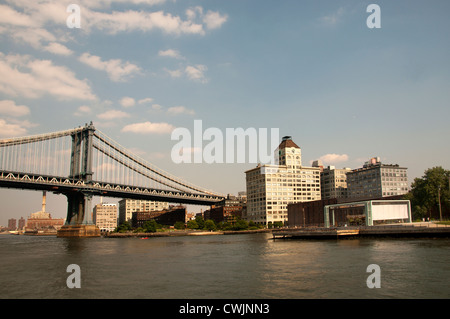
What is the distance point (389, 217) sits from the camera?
3211 inches

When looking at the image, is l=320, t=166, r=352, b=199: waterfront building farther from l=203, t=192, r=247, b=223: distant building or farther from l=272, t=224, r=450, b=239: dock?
l=272, t=224, r=450, b=239: dock

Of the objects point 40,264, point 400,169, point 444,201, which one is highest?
point 400,169

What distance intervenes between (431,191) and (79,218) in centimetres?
10682

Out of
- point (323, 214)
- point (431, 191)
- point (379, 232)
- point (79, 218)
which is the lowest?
point (379, 232)

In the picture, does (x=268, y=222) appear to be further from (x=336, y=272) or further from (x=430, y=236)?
(x=336, y=272)

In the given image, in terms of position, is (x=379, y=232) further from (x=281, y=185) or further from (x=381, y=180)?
(x=381, y=180)

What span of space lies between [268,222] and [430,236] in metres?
101

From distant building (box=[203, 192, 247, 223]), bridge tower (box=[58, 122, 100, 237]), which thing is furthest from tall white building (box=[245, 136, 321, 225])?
bridge tower (box=[58, 122, 100, 237])

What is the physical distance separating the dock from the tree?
23.2 metres

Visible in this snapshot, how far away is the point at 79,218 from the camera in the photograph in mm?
127250

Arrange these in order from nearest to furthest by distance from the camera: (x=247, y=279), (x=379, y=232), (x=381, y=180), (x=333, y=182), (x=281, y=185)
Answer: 1. (x=247, y=279)
2. (x=379, y=232)
3. (x=381, y=180)
4. (x=281, y=185)
5. (x=333, y=182)

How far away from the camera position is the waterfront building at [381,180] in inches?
6609

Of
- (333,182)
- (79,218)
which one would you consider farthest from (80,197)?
(333,182)
